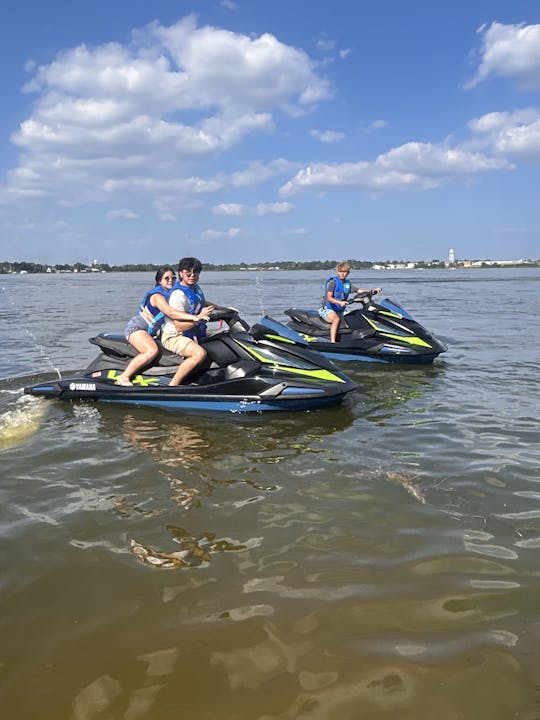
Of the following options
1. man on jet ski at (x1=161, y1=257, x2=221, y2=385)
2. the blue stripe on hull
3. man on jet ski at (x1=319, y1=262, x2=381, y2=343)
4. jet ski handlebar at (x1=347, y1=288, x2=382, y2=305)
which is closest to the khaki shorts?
man on jet ski at (x1=161, y1=257, x2=221, y2=385)

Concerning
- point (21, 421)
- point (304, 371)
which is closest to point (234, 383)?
point (304, 371)

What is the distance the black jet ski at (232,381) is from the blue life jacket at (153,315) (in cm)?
30

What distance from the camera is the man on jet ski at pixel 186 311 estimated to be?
5.96 m

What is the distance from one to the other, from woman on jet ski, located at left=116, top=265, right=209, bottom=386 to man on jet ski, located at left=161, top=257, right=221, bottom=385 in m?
0.05

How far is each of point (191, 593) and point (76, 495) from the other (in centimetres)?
155

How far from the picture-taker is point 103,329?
14742mm

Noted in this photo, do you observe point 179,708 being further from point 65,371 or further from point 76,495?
point 65,371

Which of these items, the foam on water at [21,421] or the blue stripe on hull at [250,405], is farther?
the blue stripe on hull at [250,405]

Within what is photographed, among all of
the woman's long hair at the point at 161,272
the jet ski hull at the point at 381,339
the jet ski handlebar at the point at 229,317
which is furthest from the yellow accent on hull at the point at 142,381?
the jet ski hull at the point at 381,339

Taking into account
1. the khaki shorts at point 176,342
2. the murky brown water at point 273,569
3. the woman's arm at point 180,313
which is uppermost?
the woman's arm at point 180,313

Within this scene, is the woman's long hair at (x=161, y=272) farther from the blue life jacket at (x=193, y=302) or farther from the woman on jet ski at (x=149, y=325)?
the blue life jacket at (x=193, y=302)

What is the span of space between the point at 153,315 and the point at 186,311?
66 cm

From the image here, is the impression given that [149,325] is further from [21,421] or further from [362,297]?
[362,297]

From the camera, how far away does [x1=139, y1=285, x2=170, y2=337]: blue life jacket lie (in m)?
6.40
